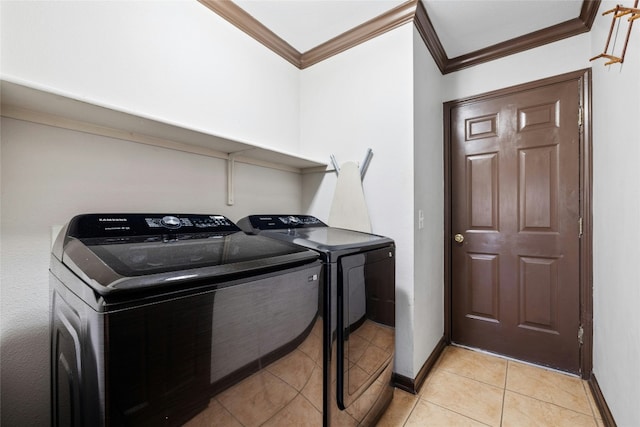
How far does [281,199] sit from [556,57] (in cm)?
235

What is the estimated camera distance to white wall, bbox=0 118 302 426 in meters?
1.05

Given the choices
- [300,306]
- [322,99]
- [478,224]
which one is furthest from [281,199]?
[478,224]

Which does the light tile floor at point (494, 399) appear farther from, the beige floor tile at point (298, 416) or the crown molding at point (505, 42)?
the crown molding at point (505, 42)

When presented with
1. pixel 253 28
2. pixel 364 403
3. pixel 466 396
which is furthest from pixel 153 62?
pixel 466 396

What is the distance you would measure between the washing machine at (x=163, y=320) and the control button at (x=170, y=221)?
18cm

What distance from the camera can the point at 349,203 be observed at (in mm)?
2047

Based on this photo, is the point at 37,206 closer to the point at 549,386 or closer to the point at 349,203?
the point at 349,203

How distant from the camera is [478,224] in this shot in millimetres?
2324

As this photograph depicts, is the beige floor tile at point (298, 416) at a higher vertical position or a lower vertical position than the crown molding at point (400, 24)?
lower

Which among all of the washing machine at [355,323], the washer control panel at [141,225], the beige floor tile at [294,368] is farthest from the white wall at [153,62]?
the beige floor tile at [294,368]

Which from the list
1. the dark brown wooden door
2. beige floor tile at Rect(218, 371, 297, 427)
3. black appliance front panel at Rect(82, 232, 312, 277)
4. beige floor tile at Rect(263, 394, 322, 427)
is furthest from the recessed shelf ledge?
the dark brown wooden door

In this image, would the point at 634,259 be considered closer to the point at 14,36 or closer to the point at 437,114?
the point at 437,114

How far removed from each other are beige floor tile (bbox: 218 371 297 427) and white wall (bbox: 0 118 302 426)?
908mm

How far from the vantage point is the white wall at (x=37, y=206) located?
1052 mm
